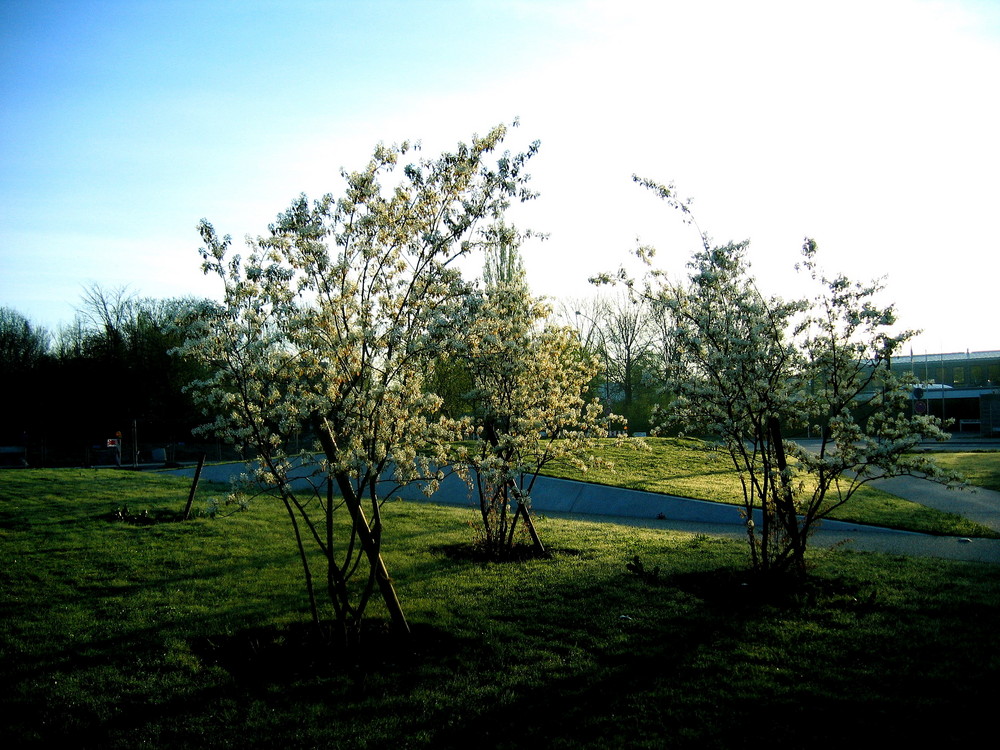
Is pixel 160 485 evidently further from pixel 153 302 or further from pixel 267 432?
pixel 153 302

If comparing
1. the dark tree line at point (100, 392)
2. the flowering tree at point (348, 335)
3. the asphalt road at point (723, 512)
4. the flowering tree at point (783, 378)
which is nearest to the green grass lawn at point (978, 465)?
the asphalt road at point (723, 512)

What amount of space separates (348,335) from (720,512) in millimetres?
11244

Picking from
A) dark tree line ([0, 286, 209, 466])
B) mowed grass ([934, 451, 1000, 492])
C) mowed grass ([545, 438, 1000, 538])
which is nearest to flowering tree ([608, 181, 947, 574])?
mowed grass ([545, 438, 1000, 538])

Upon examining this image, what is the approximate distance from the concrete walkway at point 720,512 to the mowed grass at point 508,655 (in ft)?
4.53

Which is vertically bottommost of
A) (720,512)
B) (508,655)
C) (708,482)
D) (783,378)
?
(720,512)

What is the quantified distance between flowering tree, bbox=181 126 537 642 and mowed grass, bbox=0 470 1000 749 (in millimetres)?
930

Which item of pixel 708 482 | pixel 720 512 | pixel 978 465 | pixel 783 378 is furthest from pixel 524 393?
pixel 978 465

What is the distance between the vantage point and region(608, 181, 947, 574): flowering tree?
6719 mm

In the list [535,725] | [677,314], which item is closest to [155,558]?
[535,725]

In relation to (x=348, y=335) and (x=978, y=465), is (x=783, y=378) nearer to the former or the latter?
(x=348, y=335)

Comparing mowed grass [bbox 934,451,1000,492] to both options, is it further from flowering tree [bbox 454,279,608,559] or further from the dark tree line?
the dark tree line

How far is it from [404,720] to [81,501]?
1137cm

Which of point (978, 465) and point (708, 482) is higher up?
point (708, 482)

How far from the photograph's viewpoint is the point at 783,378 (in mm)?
7180
